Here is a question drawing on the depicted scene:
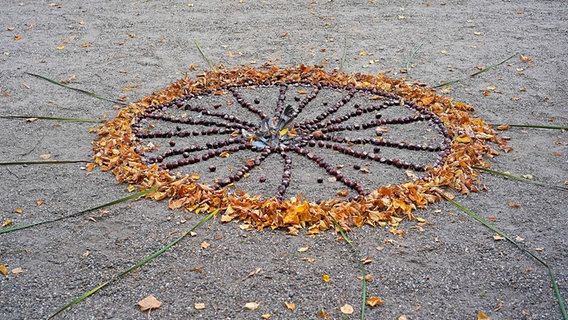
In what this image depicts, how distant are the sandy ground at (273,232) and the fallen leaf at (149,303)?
4cm

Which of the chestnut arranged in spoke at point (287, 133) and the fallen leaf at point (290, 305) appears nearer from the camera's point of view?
the fallen leaf at point (290, 305)

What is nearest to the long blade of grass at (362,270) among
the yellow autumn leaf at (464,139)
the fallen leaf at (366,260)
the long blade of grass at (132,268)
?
the fallen leaf at (366,260)

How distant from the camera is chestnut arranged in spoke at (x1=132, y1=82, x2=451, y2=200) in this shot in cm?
456

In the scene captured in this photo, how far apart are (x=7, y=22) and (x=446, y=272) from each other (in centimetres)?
720

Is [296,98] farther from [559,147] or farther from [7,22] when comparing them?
[7,22]

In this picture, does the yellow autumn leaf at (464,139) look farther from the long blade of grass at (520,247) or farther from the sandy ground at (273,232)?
the long blade of grass at (520,247)

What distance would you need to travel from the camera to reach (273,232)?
381 centimetres

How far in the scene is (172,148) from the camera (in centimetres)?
489

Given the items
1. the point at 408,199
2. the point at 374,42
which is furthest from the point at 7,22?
the point at 408,199

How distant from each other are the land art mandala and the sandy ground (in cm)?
19

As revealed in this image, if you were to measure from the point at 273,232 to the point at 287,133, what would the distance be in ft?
4.66

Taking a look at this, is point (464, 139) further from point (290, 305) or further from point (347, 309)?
point (290, 305)

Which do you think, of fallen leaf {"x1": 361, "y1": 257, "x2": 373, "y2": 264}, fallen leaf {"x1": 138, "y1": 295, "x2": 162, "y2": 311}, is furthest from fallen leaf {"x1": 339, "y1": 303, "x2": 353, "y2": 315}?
fallen leaf {"x1": 138, "y1": 295, "x2": 162, "y2": 311}

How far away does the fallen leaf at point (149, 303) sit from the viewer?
3158mm
